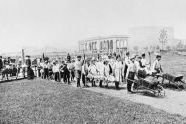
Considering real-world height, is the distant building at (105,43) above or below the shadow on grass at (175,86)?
above

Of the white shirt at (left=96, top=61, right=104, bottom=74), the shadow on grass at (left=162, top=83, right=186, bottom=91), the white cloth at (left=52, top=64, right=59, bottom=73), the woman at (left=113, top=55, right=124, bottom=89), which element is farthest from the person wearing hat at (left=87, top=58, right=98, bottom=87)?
the shadow on grass at (left=162, top=83, right=186, bottom=91)

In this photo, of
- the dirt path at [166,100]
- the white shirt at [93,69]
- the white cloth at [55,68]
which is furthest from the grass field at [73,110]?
the white cloth at [55,68]

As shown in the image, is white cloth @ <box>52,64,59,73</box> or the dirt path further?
white cloth @ <box>52,64,59,73</box>

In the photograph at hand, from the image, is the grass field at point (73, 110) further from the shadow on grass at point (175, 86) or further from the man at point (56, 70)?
the man at point (56, 70)

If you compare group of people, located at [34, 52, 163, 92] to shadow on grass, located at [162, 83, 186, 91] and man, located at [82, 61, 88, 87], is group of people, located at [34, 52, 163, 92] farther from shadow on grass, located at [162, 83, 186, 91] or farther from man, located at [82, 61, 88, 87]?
shadow on grass, located at [162, 83, 186, 91]

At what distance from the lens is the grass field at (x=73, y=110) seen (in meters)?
7.20

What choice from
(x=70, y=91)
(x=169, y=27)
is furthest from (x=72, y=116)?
(x=169, y=27)

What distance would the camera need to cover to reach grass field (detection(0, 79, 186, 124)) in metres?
7.20

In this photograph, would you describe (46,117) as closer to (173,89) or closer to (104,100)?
(104,100)

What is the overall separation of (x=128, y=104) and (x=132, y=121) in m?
2.07

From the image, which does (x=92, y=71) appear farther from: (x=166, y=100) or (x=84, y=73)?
(x=166, y=100)

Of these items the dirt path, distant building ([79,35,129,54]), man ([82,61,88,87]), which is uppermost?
distant building ([79,35,129,54])

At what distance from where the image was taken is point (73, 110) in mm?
8281

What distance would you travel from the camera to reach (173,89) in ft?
40.3
